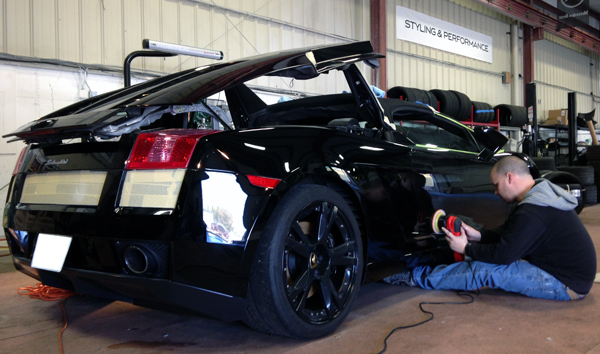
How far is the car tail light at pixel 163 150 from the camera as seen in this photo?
64.2 inches

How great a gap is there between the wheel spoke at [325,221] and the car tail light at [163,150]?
1.86 ft

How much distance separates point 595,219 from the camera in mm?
6527

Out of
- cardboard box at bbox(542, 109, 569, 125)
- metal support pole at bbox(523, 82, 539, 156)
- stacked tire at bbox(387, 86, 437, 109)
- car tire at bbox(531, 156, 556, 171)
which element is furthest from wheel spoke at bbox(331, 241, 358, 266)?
cardboard box at bbox(542, 109, 569, 125)

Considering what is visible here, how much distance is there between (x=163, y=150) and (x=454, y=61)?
12.6 meters

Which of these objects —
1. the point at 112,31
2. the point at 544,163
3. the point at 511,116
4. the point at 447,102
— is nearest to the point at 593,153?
the point at 544,163

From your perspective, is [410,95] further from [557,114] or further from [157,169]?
[157,169]

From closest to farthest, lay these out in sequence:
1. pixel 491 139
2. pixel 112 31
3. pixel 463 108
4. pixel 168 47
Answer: pixel 491 139, pixel 168 47, pixel 112 31, pixel 463 108

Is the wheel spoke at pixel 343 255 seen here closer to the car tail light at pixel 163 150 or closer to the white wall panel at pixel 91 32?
the car tail light at pixel 163 150

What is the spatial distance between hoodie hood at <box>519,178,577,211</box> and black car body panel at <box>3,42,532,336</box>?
609 millimetres

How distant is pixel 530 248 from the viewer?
253 centimetres

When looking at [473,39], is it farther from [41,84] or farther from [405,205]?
[405,205]

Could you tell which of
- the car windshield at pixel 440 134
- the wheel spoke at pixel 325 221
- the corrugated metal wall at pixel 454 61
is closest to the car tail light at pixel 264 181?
the wheel spoke at pixel 325 221

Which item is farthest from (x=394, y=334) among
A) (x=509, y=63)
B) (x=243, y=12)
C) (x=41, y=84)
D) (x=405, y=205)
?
(x=509, y=63)

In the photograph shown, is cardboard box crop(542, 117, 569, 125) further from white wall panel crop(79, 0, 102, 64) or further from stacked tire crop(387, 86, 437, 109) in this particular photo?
white wall panel crop(79, 0, 102, 64)
